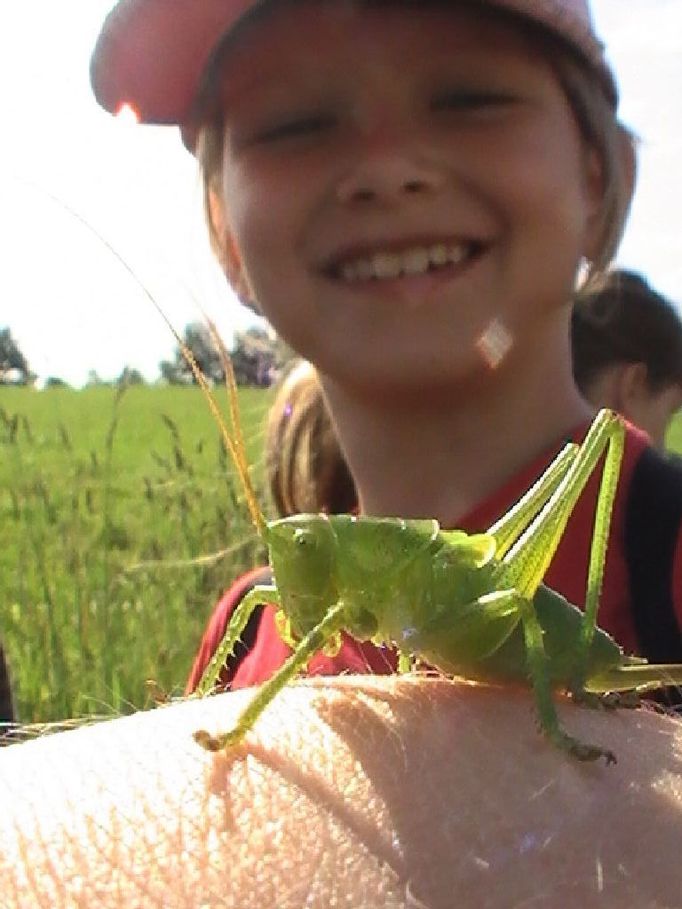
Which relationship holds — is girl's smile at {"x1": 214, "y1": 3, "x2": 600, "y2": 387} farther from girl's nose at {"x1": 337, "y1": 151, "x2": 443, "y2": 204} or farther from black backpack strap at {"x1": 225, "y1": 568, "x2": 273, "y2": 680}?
black backpack strap at {"x1": 225, "y1": 568, "x2": 273, "y2": 680}

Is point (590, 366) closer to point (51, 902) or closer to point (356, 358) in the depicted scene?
point (356, 358)

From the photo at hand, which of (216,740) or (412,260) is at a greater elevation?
(412,260)

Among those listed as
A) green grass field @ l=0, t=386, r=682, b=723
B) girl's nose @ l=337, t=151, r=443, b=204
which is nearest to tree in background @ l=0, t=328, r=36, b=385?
green grass field @ l=0, t=386, r=682, b=723

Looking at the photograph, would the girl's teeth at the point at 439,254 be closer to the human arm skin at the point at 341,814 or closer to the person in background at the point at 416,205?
the person in background at the point at 416,205

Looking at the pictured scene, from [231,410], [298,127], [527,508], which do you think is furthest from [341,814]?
[298,127]

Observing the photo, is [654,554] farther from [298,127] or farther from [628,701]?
[298,127]

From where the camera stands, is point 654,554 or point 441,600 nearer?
point 441,600
